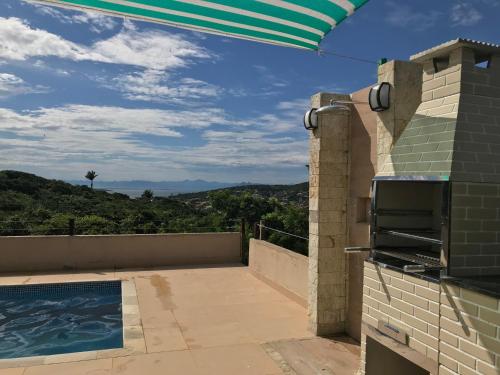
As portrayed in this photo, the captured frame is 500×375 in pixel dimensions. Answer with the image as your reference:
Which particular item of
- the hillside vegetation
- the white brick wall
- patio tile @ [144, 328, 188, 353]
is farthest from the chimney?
the hillside vegetation

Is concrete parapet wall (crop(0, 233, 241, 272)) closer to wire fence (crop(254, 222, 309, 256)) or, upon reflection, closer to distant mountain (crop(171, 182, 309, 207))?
wire fence (crop(254, 222, 309, 256))

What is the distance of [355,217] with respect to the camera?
20.4 feet

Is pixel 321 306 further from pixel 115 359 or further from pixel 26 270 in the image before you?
pixel 26 270

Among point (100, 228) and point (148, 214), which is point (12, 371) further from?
point (148, 214)

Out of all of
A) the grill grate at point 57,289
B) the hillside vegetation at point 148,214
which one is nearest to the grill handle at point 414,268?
the grill grate at point 57,289

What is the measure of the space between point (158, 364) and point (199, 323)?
1.70 m

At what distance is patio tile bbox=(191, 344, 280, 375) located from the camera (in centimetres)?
518

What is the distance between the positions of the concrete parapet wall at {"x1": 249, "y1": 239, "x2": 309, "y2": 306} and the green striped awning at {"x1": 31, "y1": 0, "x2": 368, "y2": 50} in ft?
14.6

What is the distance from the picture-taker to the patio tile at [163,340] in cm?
588

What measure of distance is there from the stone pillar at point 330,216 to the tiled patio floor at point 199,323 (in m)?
0.51

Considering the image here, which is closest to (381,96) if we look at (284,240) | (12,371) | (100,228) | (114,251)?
(12,371)

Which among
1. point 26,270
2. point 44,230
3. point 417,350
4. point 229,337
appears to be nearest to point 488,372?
point 417,350

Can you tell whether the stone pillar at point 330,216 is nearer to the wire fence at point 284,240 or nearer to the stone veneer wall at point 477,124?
the stone veneer wall at point 477,124

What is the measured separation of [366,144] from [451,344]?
3552 mm
